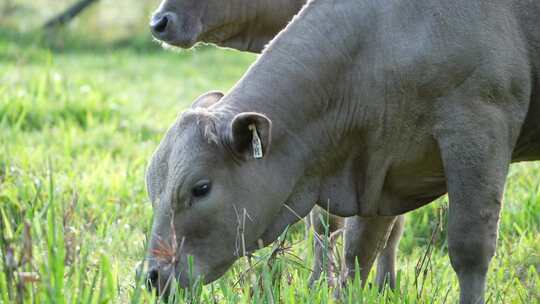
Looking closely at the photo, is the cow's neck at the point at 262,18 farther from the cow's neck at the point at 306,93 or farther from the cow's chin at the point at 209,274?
the cow's chin at the point at 209,274

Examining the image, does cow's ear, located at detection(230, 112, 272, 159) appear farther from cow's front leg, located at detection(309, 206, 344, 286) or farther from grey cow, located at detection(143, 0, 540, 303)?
cow's front leg, located at detection(309, 206, 344, 286)

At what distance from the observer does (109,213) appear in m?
6.05

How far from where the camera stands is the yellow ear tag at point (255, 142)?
4.09 m

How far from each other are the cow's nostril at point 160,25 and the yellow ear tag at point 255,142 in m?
1.72

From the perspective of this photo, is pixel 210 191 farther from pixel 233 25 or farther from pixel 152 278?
pixel 233 25

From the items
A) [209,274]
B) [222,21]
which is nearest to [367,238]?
[209,274]

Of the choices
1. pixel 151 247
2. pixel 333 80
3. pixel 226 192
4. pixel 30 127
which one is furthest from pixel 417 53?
pixel 30 127

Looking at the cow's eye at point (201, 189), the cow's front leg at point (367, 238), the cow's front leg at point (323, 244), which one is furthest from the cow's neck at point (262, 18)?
the cow's eye at point (201, 189)

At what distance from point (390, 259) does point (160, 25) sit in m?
1.68

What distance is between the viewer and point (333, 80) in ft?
14.6

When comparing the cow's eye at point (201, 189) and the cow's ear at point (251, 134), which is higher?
the cow's ear at point (251, 134)

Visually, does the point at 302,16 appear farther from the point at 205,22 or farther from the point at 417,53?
the point at 205,22

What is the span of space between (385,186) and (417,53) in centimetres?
61

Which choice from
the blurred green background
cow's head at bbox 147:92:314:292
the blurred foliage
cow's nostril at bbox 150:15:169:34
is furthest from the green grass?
the blurred foliage
